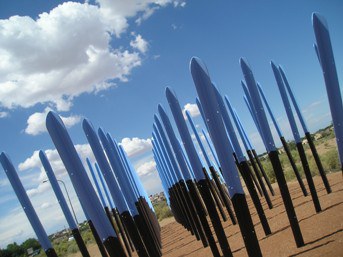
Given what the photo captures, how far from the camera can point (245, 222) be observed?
3.65m

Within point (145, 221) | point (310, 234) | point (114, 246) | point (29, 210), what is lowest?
point (310, 234)

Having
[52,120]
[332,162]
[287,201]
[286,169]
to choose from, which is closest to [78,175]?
[52,120]

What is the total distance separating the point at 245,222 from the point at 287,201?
1.66 m

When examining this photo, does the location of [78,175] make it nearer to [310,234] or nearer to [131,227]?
[131,227]

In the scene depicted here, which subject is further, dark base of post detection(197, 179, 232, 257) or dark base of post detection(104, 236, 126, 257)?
dark base of post detection(197, 179, 232, 257)

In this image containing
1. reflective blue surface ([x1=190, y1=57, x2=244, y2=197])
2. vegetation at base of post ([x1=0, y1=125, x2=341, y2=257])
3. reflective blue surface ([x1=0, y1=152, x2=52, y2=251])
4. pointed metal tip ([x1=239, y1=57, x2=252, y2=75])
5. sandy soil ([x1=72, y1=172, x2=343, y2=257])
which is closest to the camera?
reflective blue surface ([x1=190, y1=57, x2=244, y2=197])

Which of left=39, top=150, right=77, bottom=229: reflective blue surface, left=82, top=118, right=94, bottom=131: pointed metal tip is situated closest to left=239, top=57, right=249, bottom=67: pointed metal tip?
left=82, top=118, right=94, bottom=131: pointed metal tip

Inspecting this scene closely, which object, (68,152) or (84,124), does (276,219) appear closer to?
(84,124)

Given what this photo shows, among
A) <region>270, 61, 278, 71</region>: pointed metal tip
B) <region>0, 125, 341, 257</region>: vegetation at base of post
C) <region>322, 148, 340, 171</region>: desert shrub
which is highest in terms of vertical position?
<region>270, 61, 278, 71</region>: pointed metal tip

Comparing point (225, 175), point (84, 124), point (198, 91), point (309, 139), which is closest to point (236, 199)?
point (225, 175)

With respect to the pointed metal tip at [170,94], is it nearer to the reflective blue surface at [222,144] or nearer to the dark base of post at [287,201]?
the dark base of post at [287,201]

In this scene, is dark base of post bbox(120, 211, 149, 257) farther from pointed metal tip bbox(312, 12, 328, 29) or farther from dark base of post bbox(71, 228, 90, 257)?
pointed metal tip bbox(312, 12, 328, 29)

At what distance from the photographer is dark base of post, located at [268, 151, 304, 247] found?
16.3ft

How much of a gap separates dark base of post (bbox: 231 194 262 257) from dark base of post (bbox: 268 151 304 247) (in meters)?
1.52
